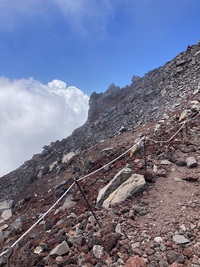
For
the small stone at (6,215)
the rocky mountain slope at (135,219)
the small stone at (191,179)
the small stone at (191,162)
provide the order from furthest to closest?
the small stone at (6,215) < the small stone at (191,162) < the small stone at (191,179) < the rocky mountain slope at (135,219)

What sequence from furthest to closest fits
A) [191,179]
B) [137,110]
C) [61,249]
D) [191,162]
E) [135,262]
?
[137,110], [191,162], [191,179], [61,249], [135,262]

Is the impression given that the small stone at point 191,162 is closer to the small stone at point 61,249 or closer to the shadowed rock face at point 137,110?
the small stone at point 61,249

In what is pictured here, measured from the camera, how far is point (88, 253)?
5688 millimetres

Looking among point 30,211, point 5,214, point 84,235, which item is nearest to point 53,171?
point 5,214

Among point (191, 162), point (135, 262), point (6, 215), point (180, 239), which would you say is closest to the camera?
point (135, 262)

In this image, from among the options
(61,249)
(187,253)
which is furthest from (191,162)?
(61,249)

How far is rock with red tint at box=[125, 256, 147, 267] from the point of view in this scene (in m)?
5.04

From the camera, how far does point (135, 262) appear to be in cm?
509

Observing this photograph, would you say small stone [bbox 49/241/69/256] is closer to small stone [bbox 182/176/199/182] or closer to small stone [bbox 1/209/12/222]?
small stone [bbox 182/176/199/182]

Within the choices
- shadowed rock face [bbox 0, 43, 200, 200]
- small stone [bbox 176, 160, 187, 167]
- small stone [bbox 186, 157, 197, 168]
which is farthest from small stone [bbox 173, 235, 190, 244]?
shadowed rock face [bbox 0, 43, 200, 200]

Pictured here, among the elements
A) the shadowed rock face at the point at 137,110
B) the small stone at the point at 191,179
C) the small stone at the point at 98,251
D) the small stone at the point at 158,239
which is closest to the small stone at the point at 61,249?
the small stone at the point at 98,251

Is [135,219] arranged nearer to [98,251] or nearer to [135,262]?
[98,251]

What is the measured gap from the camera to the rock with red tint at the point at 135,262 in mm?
5035

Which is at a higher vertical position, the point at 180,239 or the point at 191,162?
the point at 191,162
